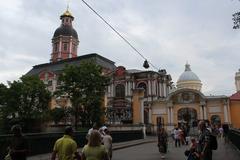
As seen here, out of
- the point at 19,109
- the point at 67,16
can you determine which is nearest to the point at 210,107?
the point at 19,109

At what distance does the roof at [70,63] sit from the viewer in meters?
60.4

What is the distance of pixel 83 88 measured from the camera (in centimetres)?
2995

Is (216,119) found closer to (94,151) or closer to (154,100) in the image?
(154,100)

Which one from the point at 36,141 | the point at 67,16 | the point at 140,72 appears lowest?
the point at 36,141

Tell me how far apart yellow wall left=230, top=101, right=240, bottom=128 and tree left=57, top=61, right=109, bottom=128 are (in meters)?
17.5

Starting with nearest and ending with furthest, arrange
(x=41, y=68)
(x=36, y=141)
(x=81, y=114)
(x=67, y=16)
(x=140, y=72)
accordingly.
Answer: (x=36, y=141), (x=81, y=114), (x=140, y=72), (x=41, y=68), (x=67, y=16)

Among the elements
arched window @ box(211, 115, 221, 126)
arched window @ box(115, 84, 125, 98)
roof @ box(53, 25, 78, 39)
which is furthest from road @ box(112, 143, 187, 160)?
roof @ box(53, 25, 78, 39)

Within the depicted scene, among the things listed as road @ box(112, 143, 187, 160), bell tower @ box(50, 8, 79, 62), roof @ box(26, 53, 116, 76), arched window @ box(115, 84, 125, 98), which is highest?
bell tower @ box(50, 8, 79, 62)

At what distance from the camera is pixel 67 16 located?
82.7m

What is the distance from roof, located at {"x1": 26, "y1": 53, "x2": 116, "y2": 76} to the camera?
198 ft

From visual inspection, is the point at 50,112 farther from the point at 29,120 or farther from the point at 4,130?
the point at 4,130

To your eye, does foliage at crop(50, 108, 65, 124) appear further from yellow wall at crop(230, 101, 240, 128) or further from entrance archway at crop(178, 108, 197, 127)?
yellow wall at crop(230, 101, 240, 128)

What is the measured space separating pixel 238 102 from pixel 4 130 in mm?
27943

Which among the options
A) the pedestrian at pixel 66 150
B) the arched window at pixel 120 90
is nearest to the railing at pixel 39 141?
the pedestrian at pixel 66 150
